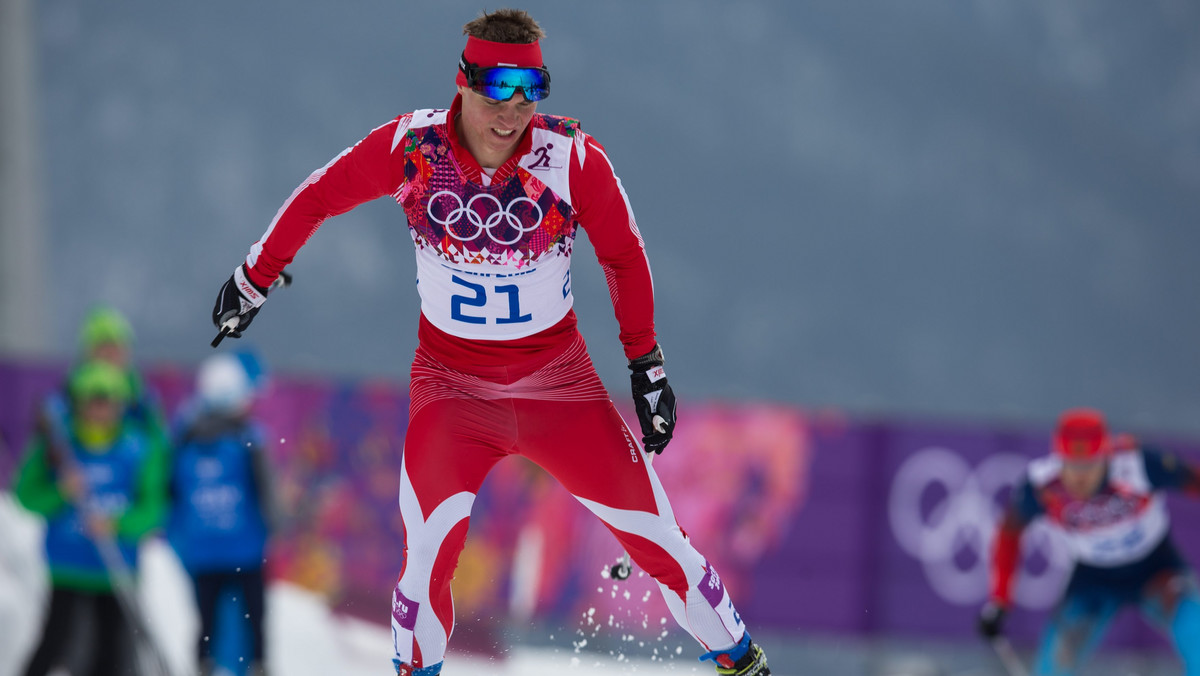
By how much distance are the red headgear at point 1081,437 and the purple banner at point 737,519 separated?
248 centimetres

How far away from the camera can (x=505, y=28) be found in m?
4.18

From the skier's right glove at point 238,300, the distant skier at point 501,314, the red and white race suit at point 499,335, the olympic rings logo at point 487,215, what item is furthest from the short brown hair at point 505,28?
the skier's right glove at point 238,300

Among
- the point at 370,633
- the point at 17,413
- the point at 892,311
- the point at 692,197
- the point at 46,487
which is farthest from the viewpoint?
the point at 692,197

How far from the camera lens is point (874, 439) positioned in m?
10.5

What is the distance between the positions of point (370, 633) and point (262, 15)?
5079 centimetres

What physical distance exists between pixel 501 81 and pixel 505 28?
8.5 inches

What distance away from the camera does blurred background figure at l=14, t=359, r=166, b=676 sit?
711 cm

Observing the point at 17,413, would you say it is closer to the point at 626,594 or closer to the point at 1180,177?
the point at 626,594

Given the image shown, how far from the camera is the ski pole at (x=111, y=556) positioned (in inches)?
281

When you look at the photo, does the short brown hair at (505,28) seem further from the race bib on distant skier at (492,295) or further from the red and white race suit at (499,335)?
the race bib on distant skier at (492,295)

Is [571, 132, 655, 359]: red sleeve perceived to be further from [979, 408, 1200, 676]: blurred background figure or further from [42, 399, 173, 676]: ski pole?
[979, 408, 1200, 676]: blurred background figure

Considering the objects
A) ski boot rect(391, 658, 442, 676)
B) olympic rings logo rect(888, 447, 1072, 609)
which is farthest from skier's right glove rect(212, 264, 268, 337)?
olympic rings logo rect(888, 447, 1072, 609)

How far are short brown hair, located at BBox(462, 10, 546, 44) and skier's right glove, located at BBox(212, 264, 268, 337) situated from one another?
1149mm

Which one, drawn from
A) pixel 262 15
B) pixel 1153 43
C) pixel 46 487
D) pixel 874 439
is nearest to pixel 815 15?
pixel 1153 43
